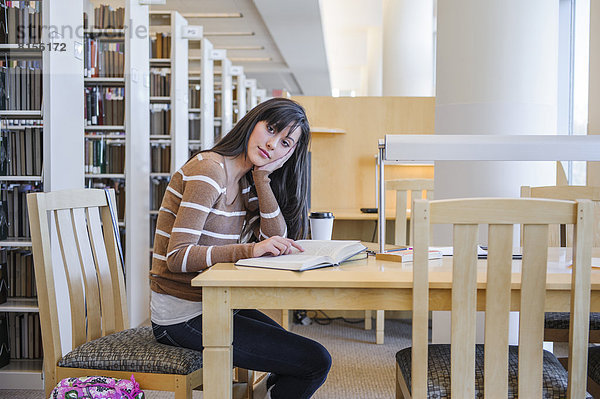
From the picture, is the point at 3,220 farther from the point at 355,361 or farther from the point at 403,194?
the point at 403,194

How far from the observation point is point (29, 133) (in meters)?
2.77

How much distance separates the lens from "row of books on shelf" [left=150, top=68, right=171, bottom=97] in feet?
15.8

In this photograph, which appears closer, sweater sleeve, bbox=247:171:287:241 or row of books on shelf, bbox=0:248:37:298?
sweater sleeve, bbox=247:171:287:241

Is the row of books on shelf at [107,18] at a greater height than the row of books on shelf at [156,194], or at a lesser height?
greater

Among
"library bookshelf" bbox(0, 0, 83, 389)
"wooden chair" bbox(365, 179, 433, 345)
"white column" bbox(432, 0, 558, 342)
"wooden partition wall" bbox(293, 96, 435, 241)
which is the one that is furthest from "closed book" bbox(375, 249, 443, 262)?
"wooden partition wall" bbox(293, 96, 435, 241)

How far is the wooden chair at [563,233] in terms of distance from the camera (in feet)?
6.71

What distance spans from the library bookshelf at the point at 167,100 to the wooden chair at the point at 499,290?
3.76m

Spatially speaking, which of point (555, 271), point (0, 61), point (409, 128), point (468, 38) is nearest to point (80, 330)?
point (555, 271)

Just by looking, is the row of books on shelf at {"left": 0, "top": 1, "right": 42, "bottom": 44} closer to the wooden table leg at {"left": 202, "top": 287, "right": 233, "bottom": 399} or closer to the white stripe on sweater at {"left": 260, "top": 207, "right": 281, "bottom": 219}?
the white stripe on sweater at {"left": 260, "top": 207, "right": 281, "bottom": 219}

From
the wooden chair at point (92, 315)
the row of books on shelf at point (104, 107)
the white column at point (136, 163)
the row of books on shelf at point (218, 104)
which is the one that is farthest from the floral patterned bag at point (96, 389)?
the row of books on shelf at point (218, 104)

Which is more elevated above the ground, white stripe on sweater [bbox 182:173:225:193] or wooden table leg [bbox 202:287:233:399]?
white stripe on sweater [bbox 182:173:225:193]

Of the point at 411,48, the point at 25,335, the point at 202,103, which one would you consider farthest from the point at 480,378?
the point at 411,48

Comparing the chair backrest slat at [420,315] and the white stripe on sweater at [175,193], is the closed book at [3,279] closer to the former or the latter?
the white stripe on sweater at [175,193]

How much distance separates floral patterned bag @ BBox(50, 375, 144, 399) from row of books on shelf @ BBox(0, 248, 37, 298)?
140cm
